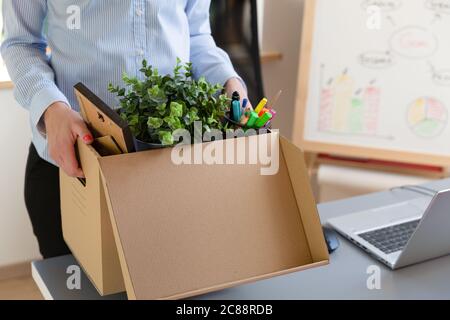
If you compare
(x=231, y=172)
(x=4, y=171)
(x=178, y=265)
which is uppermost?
(x=231, y=172)

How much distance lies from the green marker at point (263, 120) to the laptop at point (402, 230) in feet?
0.99

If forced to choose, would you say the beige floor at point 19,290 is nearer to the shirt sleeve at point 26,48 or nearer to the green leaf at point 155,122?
the shirt sleeve at point 26,48

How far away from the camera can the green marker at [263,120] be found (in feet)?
3.25

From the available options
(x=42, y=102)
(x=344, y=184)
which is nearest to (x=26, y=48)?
(x=42, y=102)

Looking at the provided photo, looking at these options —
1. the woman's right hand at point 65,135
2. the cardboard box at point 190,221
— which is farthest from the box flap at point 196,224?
the woman's right hand at point 65,135

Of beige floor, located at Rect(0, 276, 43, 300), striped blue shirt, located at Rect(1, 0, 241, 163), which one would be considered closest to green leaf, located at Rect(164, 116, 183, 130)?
striped blue shirt, located at Rect(1, 0, 241, 163)

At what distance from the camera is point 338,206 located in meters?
1.42

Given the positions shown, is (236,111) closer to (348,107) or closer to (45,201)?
(45,201)

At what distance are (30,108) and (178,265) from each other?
18.0 inches

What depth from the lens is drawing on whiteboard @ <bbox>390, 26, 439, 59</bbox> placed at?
2.28 metres

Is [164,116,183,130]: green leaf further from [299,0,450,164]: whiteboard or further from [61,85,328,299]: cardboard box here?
[299,0,450,164]: whiteboard

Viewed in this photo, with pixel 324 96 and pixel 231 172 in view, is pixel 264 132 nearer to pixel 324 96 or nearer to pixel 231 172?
pixel 231 172

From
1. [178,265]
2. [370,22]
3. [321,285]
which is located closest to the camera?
[178,265]
